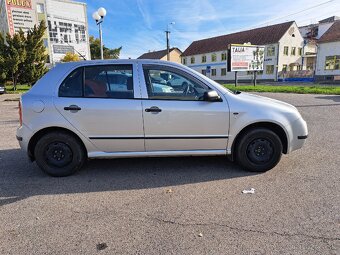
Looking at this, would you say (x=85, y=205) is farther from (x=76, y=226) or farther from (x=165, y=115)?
(x=165, y=115)

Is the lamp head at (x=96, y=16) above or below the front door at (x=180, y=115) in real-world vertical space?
above

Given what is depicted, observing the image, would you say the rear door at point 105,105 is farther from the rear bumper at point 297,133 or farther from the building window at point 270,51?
the building window at point 270,51

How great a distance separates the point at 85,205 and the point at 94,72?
1967 millimetres

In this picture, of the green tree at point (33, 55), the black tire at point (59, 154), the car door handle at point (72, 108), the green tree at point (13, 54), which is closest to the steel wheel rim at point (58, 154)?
the black tire at point (59, 154)

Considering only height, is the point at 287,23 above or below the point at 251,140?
above

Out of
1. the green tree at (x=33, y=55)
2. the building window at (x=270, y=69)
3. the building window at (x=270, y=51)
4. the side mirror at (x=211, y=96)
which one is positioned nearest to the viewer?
the side mirror at (x=211, y=96)

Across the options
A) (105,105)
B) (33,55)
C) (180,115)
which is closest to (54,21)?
(33,55)

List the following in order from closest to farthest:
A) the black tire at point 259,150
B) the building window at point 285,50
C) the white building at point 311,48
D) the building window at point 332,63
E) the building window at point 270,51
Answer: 1. the black tire at point 259,150
2. the building window at point 332,63
3. the building window at point 270,51
4. the building window at point 285,50
5. the white building at point 311,48

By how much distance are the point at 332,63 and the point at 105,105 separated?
125 ft

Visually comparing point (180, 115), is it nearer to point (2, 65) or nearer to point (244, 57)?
point (244, 57)

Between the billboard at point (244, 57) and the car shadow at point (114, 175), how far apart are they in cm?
2034

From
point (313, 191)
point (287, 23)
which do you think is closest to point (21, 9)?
point (287, 23)

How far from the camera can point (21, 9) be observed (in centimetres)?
3897

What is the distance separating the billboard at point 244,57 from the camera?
23266mm
